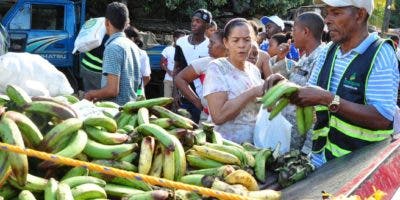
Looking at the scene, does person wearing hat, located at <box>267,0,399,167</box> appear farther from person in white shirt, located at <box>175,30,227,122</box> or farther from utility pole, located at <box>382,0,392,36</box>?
utility pole, located at <box>382,0,392,36</box>

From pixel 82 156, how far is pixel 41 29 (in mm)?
9680

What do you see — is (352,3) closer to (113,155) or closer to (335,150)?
(335,150)

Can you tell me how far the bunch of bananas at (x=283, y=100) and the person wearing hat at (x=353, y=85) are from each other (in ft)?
0.17

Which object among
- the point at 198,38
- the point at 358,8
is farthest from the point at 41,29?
the point at 358,8

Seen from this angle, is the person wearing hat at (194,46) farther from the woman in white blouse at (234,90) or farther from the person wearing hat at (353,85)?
the person wearing hat at (353,85)

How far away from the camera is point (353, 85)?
10.3 feet

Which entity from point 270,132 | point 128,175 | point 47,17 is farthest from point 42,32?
point 128,175

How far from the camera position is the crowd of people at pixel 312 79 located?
10.0ft

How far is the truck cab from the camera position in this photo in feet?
37.2

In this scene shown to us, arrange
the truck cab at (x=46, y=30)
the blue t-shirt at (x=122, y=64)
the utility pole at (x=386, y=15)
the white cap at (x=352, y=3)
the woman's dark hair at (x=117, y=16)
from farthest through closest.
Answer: the utility pole at (x=386, y=15) → the truck cab at (x=46, y=30) → the woman's dark hair at (x=117, y=16) → the blue t-shirt at (x=122, y=64) → the white cap at (x=352, y=3)

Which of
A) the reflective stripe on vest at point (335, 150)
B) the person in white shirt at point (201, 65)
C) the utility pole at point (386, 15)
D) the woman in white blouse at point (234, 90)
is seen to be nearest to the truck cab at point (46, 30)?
the person in white shirt at point (201, 65)

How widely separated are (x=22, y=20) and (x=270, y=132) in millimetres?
9038

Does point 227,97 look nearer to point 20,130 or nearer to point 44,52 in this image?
point 20,130

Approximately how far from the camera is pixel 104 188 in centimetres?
243
